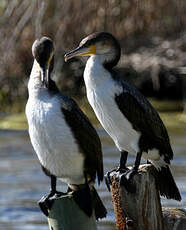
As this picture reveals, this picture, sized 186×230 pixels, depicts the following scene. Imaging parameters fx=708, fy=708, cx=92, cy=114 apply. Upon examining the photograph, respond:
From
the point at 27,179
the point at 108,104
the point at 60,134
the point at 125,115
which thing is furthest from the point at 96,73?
the point at 27,179

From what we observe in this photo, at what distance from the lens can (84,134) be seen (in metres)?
4.60

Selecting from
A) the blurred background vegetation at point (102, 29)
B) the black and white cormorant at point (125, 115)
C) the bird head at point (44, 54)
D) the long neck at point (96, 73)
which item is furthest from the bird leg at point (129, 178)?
the blurred background vegetation at point (102, 29)

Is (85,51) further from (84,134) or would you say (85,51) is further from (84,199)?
(84,199)

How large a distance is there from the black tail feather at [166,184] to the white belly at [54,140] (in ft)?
1.77

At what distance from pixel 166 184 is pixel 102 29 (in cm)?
701

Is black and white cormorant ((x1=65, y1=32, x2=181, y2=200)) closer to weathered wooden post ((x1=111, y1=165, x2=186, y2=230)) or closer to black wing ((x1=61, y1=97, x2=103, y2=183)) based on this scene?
black wing ((x1=61, y1=97, x2=103, y2=183))

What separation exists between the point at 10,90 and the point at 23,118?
115cm

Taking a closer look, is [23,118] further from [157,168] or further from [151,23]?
[157,168]

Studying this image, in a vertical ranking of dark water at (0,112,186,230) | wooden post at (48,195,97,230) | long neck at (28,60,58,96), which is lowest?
dark water at (0,112,186,230)

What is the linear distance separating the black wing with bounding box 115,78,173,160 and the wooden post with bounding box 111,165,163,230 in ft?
1.66

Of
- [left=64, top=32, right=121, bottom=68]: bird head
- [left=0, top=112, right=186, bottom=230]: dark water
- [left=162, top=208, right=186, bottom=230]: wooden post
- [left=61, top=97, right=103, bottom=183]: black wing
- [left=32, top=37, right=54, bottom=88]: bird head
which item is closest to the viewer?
[left=162, top=208, right=186, bottom=230]: wooden post

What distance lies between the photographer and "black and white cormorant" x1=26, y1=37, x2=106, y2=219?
4.52 m

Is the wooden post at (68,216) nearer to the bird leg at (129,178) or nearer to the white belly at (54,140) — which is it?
the bird leg at (129,178)

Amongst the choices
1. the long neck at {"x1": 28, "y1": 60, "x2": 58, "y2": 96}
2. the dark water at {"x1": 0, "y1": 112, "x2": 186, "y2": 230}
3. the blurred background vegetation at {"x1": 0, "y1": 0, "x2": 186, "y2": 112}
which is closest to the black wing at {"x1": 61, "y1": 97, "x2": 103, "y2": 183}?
the long neck at {"x1": 28, "y1": 60, "x2": 58, "y2": 96}
